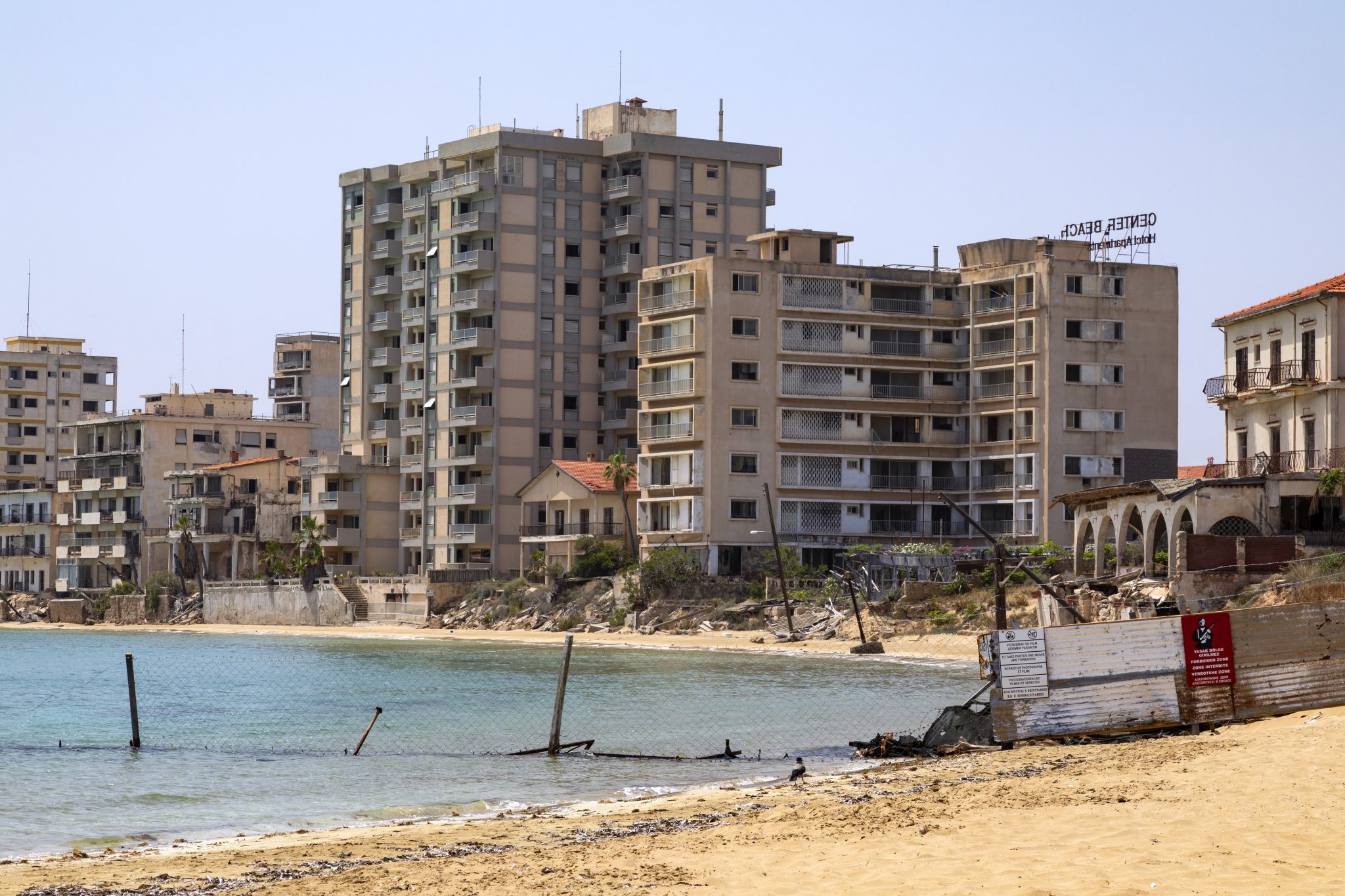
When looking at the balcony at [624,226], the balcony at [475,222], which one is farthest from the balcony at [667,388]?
the balcony at [475,222]

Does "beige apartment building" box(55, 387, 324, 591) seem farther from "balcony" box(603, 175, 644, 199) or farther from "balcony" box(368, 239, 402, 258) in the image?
"balcony" box(603, 175, 644, 199)

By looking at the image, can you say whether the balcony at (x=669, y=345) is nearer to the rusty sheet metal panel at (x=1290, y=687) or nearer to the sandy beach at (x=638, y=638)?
the sandy beach at (x=638, y=638)

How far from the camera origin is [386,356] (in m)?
130

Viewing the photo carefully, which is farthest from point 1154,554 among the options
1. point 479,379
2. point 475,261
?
point 475,261

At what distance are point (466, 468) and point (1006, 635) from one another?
309 ft

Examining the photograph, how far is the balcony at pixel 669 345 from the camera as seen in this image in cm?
10244

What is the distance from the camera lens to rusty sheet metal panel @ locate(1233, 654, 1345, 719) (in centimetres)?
2994

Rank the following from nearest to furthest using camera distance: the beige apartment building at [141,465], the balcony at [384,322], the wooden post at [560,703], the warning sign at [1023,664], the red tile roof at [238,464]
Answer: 1. the warning sign at [1023,664]
2. the wooden post at [560,703]
3. the balcony at [384,322]
4. the red tile roof at [238,464]
5. the beige apartment building at [141,465]

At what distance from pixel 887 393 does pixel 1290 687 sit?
7520 cm

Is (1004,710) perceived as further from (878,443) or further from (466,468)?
(466,468)

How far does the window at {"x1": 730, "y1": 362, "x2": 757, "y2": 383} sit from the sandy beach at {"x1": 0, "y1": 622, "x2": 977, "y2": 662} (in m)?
16.6

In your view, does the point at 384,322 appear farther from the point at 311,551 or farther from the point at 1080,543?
the point at 1080,543

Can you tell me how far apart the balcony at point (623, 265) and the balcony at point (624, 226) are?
1.49 meters

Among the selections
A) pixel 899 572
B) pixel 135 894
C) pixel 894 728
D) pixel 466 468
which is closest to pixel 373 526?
pixel 466 468
